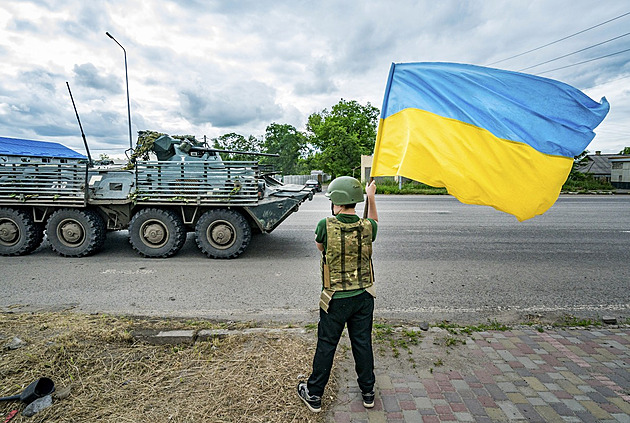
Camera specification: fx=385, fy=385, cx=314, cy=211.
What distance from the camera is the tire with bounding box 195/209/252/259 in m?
7.14

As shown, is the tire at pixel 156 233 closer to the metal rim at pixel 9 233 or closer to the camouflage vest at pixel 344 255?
the metal rim at pixel 9 233

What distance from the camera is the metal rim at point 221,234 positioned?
7160 mm

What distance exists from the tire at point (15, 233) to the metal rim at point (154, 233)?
7.55ft

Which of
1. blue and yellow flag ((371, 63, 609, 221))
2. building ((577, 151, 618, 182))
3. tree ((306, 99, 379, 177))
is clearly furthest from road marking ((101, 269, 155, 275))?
building ((577, 151, 618, 182))

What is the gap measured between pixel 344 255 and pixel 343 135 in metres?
36.9

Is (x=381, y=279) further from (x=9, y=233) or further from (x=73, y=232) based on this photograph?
(x=9, y=233)

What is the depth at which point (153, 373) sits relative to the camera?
324 centimetres

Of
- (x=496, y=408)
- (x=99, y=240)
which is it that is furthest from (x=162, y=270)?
(x=496, y=408)

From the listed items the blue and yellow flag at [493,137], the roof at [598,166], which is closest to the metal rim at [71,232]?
the blue and yellow flag at [493,137]

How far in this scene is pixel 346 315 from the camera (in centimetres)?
274

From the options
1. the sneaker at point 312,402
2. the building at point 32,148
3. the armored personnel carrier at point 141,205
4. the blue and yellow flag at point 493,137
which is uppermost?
the building at point 32,148

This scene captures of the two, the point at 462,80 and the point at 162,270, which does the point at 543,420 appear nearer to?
the point at 462,80

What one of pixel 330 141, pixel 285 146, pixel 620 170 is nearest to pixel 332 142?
pixel 330 141

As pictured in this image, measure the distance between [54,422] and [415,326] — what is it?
3274mm
